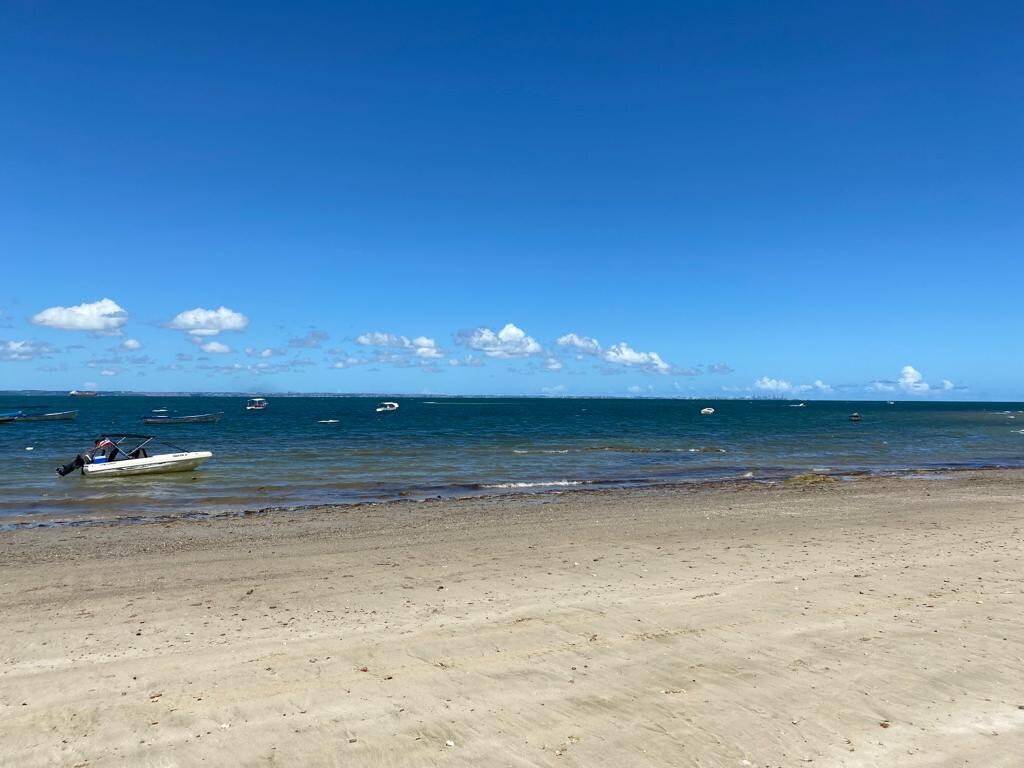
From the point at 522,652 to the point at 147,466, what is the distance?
27316mm

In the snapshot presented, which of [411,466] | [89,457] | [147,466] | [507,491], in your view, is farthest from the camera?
[411,466]

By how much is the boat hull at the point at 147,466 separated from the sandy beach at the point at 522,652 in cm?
1575

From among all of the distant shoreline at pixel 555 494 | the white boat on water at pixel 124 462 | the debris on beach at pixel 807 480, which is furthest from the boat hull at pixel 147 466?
the debris on beach at pixel 807 480

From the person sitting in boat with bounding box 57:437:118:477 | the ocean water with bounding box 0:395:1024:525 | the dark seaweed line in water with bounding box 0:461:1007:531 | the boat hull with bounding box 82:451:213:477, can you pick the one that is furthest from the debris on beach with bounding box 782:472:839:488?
the person sitting in boat with bounding box 57:437:118:477

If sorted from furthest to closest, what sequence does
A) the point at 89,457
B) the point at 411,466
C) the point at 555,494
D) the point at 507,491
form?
the point at 411,466
the point at 89,457
the point at 507,491
the point at 555,494

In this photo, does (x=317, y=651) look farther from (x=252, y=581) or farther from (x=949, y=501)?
(x=949, y=501)

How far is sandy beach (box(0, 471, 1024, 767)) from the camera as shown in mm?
5219

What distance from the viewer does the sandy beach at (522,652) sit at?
5.22 meters

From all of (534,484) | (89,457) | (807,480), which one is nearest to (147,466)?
(89,457)

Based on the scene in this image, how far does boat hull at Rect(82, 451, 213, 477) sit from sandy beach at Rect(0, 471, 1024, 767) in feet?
51.7

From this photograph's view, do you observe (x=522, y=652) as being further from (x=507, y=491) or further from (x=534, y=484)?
(x=534, y=484)

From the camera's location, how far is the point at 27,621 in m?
8.47

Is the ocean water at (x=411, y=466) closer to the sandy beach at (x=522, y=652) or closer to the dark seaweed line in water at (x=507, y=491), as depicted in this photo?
the dark seaweed line in water at (x=507, y=491)

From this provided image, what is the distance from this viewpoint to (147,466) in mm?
29359
